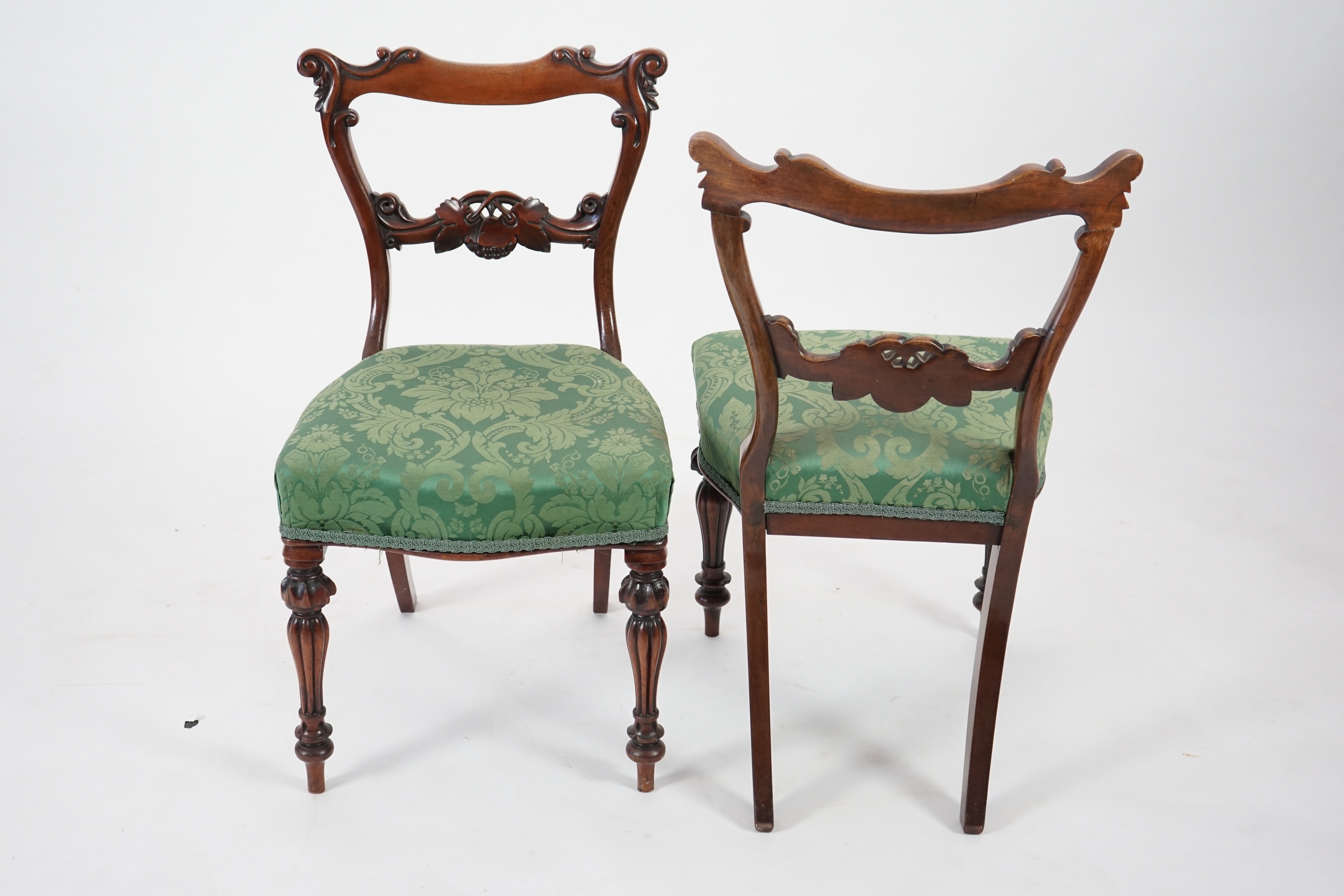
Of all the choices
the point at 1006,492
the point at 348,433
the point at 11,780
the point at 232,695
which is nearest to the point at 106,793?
the point at 11,780

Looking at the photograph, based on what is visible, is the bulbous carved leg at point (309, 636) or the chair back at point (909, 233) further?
the bulbous carved leg at point (309, 636)

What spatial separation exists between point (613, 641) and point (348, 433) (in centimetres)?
85

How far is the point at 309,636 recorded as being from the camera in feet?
5.94

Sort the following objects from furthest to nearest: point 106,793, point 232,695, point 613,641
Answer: point 613,641, point 232,695, point 106,793

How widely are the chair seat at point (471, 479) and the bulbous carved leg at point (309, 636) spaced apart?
5cm

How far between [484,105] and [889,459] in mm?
1078

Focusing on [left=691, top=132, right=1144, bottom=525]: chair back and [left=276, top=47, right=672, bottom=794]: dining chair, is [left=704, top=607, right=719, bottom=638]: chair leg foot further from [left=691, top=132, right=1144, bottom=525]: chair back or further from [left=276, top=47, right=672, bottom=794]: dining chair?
[left=691, top=132, right=1144, bottom=525]: chair back

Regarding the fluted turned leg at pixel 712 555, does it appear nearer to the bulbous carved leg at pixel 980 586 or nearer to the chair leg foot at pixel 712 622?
the chair leg foot at pixel 712 622

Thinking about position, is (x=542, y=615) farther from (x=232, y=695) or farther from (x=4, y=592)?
(x=4, y=592)

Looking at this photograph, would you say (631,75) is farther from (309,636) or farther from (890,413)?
(309,636)

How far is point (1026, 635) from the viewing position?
96.3 inches

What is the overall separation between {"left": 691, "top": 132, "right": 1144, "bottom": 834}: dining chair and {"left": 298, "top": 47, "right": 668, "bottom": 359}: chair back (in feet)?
1.35

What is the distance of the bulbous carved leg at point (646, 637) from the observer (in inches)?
70.7

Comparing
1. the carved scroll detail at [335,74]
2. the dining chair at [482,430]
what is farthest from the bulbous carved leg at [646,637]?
the carved scroll detail at [335,74]
